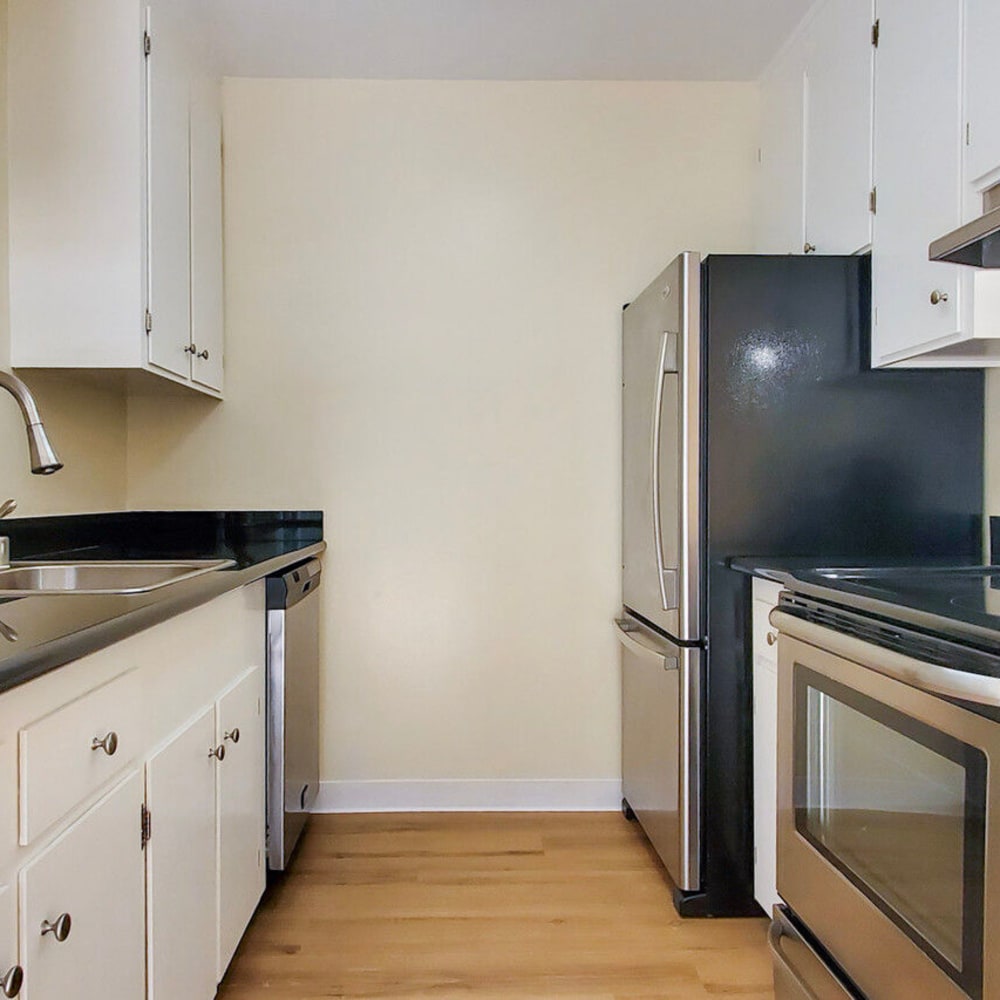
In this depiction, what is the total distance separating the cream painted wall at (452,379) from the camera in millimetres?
2824

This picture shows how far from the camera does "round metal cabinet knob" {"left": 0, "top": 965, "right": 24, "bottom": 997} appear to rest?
0.88 metres

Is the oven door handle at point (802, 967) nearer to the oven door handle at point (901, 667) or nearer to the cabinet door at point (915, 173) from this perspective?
the oven door handle at point (901, 667)

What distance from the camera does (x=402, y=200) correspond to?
283 cm

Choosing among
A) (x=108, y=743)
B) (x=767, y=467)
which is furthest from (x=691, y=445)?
(x=108, y=743)

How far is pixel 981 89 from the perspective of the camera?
5.08 feet

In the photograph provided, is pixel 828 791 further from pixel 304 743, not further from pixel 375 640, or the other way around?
pixel 375 640

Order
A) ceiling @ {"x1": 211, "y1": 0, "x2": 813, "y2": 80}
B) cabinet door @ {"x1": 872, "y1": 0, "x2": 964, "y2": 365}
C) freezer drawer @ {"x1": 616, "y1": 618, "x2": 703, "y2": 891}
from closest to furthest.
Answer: cabinet door @ {"x1": 872, "y1": 0, "x2": 964, "y2": 365} < freezer drawer @ {"x1": 616, "y1": 618, "x2": 703, "y2": 891} < ceiling @ {"x1": 211, "y1": 0, "x2": 813, "y2": 80}

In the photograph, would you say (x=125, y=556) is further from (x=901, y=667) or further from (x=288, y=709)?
(x=901, y=667)

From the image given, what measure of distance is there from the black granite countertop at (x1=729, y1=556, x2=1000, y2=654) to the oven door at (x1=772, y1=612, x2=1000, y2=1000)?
6 cm

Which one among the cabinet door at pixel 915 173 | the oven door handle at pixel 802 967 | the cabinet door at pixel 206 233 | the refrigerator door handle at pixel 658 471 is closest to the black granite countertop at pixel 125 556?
the cabinet door at pixel 206 233

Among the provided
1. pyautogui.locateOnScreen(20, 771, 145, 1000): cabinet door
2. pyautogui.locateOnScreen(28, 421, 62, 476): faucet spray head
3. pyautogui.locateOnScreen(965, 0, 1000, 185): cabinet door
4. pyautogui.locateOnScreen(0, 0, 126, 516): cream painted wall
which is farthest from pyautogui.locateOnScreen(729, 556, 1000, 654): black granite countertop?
pyautogui.locateOnScreen(0, 0, 126, 516): cream painted wall

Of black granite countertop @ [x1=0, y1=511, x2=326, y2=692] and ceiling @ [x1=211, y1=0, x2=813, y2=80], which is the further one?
ceiling @ [x1=211, y1=0, x2=813, y2=80]

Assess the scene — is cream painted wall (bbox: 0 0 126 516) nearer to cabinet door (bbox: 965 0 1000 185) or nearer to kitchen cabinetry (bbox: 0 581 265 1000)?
kitchen cabinetry (bbox: 0 581 265 1000)

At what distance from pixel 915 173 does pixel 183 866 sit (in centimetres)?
200
